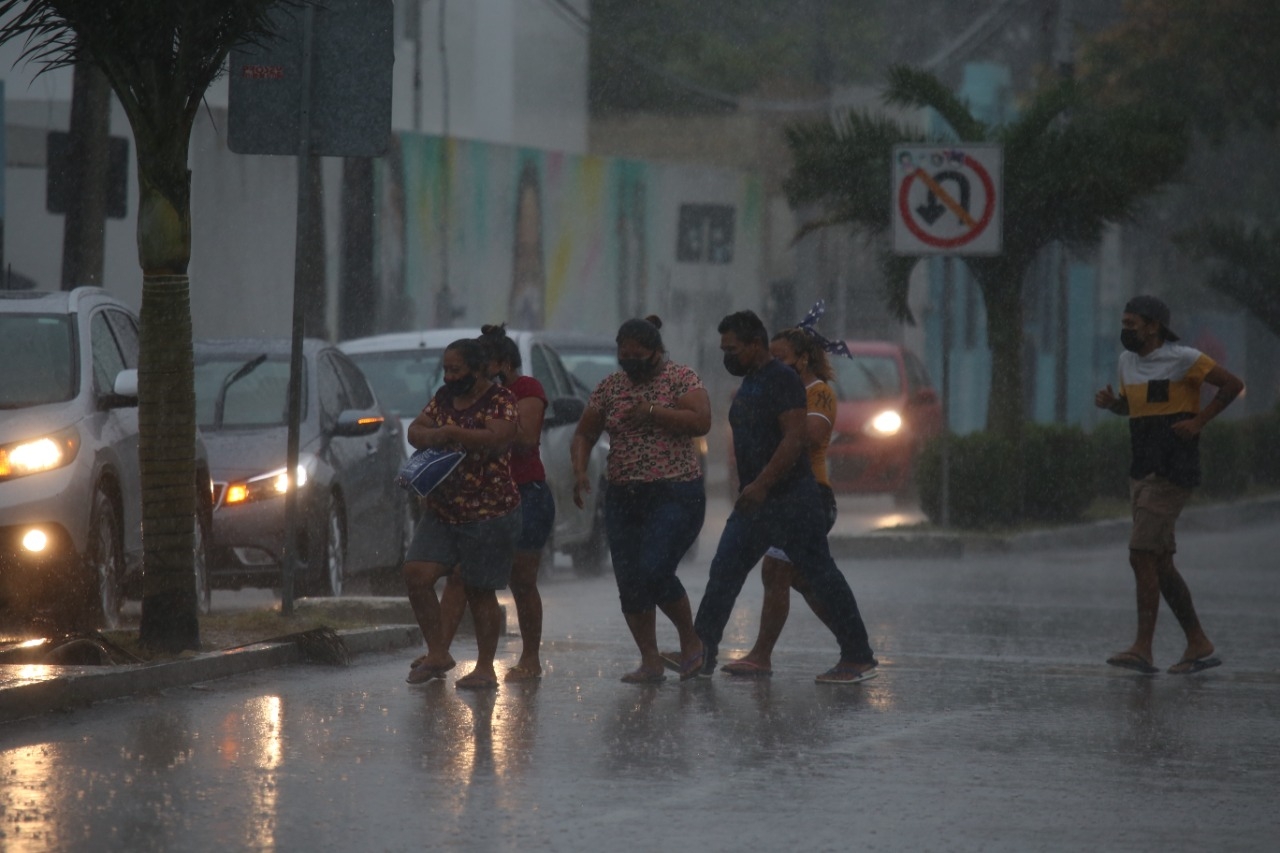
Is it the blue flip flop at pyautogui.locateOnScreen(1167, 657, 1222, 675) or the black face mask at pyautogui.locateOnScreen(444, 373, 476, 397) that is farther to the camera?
the blue flip flop at pyautogui.locateOnScreen(1167, 657, 1222, 675)

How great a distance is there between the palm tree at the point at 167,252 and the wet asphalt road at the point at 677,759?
0.64 metres

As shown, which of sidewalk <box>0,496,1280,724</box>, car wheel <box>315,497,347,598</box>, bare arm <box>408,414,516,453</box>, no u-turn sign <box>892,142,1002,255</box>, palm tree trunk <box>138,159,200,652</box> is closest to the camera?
sidewalk <box>0,496,1280,724</box>

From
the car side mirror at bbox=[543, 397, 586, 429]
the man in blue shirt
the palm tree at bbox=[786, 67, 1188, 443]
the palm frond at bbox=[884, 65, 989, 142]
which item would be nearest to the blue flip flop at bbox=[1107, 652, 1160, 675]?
the man in blue shirt

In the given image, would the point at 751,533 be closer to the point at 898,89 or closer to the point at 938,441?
the point at 938,441

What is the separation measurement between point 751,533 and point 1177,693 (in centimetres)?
201

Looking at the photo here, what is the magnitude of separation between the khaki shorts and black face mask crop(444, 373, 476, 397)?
10.6 feet

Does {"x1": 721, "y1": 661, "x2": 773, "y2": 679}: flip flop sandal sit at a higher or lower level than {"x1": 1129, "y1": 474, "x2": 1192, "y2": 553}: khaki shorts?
lower

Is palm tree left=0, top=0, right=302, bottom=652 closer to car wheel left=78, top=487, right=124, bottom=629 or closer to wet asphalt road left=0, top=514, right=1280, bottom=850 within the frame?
wet asphalt road left=0, top=514, right=1280, bottom=850

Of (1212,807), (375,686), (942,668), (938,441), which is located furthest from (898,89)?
(1212,807)

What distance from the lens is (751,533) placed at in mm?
11164

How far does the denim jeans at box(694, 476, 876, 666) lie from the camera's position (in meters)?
11.1

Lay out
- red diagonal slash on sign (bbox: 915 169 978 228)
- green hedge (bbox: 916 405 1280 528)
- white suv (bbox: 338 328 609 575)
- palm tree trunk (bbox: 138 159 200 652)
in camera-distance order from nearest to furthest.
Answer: palm tree trunk (bbox: 138 159 200 652) < white suv (bbox: 338 328 609 575) < red diagonal slash on sign (bbox: 915 169 978 228) < green hedge (bbox: 916 405 1280 528)

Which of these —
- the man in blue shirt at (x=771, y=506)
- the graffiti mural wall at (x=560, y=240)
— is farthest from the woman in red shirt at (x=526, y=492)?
the graffiti mural wall at (x=560, y=240)

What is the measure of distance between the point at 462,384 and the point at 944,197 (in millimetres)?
10048
